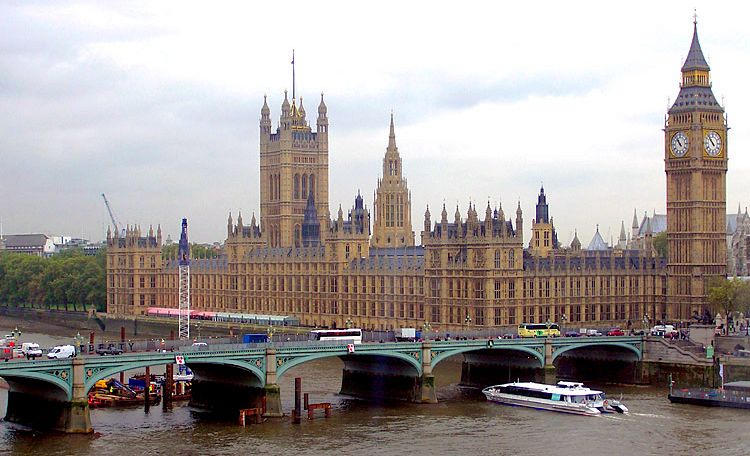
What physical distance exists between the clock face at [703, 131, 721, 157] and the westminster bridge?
29.6 m

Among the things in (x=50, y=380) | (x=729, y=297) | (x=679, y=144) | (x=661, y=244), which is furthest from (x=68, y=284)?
(x=50, y=380)

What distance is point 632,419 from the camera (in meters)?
81.1

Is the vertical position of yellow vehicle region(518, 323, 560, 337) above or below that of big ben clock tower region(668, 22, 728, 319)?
below

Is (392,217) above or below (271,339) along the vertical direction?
above

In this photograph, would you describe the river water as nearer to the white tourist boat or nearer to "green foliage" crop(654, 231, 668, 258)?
the white tourist boat

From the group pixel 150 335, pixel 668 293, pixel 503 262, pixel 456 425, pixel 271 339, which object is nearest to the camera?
pixel 456 425

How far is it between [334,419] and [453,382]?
21024 millimetres

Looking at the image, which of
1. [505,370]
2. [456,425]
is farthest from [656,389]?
[456,425]

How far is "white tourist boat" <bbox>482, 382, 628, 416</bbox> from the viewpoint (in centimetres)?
8381

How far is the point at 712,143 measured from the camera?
125062mm

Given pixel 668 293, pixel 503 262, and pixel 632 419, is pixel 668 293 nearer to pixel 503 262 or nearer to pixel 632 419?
pixel 503 262

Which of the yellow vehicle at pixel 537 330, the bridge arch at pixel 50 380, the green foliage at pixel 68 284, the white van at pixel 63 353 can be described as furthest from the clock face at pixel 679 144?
the green foliage at pixel 68 284

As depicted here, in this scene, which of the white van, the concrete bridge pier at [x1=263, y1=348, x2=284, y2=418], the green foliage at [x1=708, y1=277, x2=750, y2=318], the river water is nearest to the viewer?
the river water

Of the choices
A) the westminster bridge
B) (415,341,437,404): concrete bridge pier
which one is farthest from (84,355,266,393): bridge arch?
(415,341,437,404): concrete bridge pier
